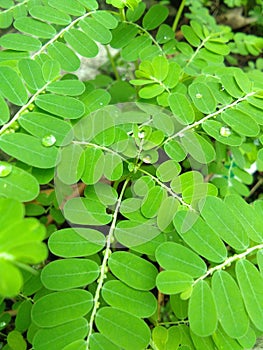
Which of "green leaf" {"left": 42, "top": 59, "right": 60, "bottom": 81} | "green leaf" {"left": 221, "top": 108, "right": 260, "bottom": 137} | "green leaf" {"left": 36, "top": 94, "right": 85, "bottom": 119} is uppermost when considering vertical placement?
"green leaf" {"left": 221, "top": 108, "right": 260, "bottom": 137}

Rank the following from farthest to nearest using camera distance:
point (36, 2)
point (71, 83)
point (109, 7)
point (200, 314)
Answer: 1. point (109, 7)
2. point (36, 2)
3. point (71, 83)
4. point (200, 314)

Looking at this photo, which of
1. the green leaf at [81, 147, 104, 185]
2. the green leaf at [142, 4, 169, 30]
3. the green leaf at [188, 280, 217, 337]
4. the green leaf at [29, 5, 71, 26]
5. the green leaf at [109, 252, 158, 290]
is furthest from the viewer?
the green leaf at [142, 4, 169, 30]

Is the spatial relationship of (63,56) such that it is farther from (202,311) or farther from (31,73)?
(202,311)

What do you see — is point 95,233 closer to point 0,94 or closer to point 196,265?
point 196,265

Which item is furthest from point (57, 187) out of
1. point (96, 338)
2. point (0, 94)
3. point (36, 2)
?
point (36, 2)

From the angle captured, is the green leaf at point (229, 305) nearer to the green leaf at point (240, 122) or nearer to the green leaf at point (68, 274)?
the green leaf at point (68, 274)

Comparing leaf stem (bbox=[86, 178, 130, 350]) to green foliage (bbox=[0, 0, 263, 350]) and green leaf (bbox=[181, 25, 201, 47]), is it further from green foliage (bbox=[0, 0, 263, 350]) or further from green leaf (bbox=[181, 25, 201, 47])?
green leaf (bbox=[181, 25, 201, 47])

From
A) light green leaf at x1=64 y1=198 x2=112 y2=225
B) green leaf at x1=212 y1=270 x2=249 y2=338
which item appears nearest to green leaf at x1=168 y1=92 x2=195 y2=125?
light green leaf at x1=64 y1=198 x2=112 y2=225
